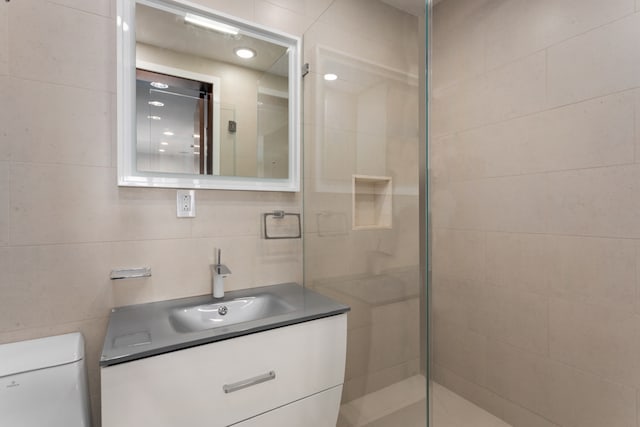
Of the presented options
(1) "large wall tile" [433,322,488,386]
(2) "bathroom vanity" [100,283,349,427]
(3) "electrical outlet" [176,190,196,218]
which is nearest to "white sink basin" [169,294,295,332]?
(2) "bathroom vanity" [100,283,349,427]

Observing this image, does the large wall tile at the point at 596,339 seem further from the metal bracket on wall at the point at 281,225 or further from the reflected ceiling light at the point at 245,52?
the reflected ceiling light at the point at 245,52

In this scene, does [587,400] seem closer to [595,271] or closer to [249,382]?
[595,271]

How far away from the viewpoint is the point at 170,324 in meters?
1.10

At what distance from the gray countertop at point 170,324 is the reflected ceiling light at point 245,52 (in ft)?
3.81

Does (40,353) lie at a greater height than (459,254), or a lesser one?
lesser

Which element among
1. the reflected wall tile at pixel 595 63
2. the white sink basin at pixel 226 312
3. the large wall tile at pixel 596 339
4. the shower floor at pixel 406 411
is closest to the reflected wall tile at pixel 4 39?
the white sink basin at pixel 226 312

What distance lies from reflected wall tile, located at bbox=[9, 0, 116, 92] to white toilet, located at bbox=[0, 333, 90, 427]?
0.96m

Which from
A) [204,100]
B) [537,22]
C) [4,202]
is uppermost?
[537,22]

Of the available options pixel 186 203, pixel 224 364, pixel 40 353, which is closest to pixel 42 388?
pixel 40 353

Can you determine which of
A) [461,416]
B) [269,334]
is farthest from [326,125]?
[461,416]

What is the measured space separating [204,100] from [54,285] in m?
0.94

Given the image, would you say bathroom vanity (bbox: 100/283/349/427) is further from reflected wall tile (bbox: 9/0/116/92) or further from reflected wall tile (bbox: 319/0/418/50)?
reflected wall tile (bbox: 319/0/418/50)

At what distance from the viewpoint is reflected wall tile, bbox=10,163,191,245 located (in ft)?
3.56

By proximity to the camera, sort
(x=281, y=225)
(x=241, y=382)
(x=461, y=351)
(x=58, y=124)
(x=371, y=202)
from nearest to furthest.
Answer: (x=241, y=382) → (x=58, y=124) → (x=371, y=202) → (x=281, y=225) → (x=461, y=351)
